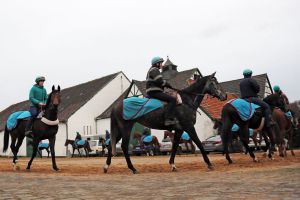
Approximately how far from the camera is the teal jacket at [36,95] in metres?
12.5

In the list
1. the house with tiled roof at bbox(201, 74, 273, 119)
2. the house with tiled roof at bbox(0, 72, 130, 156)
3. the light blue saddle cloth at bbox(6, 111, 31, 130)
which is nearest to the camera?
the light blue saddle cloth at bbox(6, 111, 31, 130)

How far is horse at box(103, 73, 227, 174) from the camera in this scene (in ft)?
33.1

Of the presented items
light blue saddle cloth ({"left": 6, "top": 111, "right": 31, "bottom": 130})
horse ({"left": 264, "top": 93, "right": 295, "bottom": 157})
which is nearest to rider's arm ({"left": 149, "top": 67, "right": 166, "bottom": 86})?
horse ({"left": 264, "top": 93, "right": 295, "bottom": 157})

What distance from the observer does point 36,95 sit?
12.6m

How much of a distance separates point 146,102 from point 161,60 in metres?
1.24

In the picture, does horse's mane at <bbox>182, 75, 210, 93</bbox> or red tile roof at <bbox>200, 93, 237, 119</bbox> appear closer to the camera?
horse's mane at <bbox>182, 75, 210, 93</bbox>

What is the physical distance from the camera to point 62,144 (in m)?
39.6

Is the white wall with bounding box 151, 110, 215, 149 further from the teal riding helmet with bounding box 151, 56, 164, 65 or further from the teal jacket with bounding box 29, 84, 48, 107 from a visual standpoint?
the teal riding helmet with bounding box 151, 56, 164, 65

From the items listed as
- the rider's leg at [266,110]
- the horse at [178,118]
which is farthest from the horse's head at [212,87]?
the rider's leg at [266,110]

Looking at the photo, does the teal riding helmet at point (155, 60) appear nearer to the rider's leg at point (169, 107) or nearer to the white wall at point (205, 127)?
the rider's leg at point (169, 107)

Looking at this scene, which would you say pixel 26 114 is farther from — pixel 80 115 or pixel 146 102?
pixel 80 115

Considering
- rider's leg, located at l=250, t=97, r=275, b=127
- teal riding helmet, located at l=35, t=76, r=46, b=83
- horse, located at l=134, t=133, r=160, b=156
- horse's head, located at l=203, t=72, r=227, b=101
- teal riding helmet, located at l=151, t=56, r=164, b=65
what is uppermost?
teal riding helmet, located at l=35, t=76, r=46, b=83

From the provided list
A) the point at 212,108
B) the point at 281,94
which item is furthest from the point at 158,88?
the point at 212,108

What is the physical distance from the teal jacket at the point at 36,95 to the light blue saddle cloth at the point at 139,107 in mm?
3718
